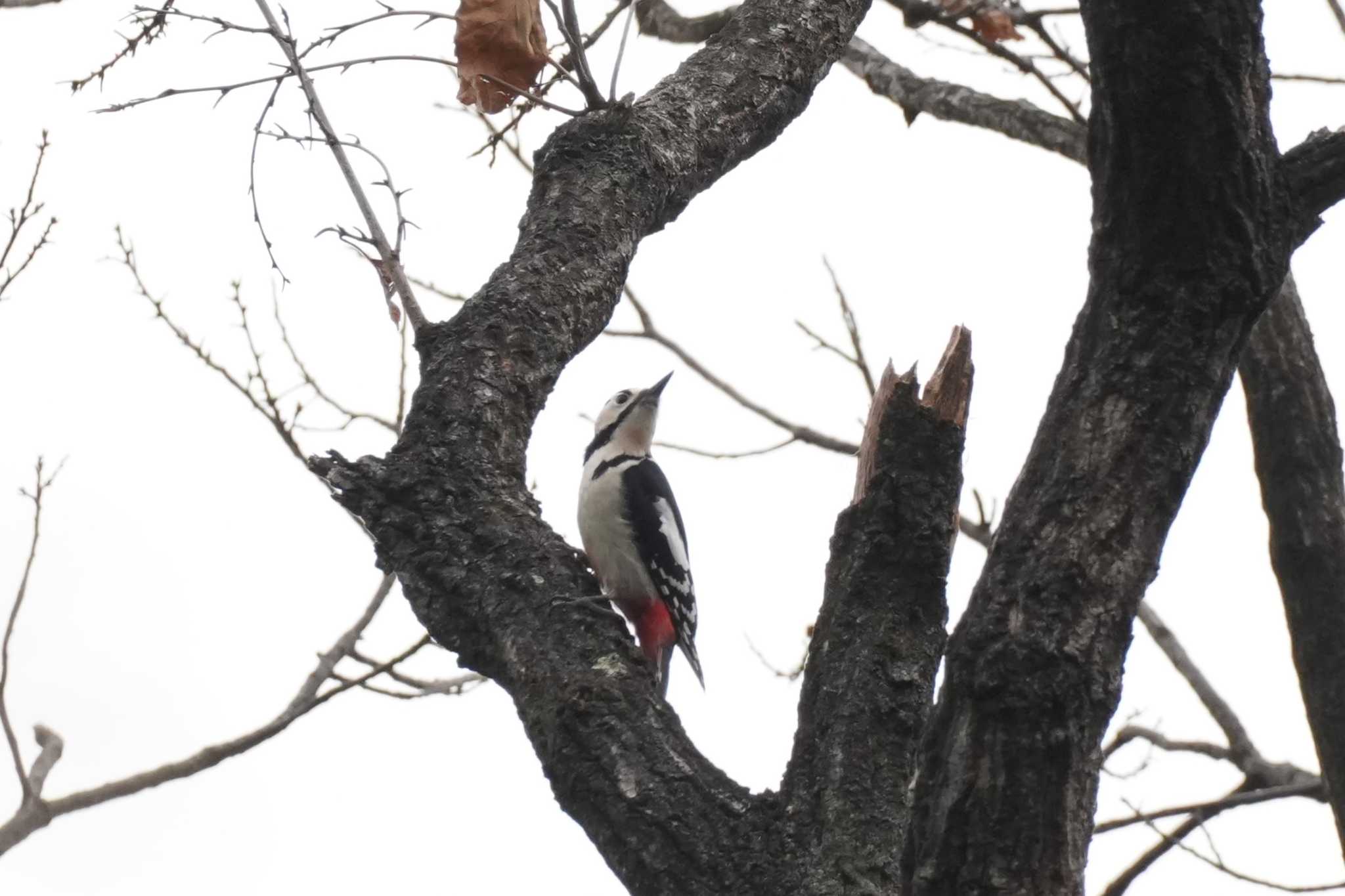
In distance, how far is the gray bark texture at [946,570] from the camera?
180 centimetres

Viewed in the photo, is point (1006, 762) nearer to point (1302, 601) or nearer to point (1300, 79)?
point (1302, 601)

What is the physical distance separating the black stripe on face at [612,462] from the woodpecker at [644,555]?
0.02 metres

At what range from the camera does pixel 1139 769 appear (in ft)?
17.5

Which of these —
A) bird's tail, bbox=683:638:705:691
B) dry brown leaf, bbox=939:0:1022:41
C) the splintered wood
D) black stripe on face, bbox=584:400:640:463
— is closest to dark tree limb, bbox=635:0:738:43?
dry brown leaf, bbox=939:0:1022:41

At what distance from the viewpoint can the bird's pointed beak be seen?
5.84m

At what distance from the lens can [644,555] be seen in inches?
202

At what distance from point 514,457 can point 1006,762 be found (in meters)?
1.00

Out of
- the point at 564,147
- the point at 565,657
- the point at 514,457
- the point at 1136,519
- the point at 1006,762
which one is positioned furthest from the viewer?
the point at 564,147

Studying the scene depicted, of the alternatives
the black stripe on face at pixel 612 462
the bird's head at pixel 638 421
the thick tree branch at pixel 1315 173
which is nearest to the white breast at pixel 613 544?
the black stripe on face at pixel 612 462

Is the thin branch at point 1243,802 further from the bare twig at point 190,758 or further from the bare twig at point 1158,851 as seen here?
the bare twig at point 190,758

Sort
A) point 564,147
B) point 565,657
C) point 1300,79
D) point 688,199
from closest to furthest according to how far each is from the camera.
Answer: point 565,657, point 564,147, point 688,199, point 1300,79

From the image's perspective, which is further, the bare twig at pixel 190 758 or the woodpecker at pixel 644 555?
the woodpecker at pixel 644 555

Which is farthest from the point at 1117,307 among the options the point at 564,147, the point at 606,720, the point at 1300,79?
the point at 1300,79

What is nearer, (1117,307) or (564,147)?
(1117,307)
